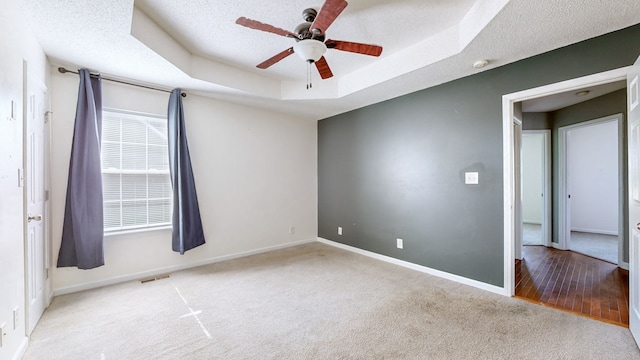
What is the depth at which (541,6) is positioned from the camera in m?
1.83

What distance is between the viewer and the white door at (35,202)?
2041mm

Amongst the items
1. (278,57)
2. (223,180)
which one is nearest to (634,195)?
(278,57)

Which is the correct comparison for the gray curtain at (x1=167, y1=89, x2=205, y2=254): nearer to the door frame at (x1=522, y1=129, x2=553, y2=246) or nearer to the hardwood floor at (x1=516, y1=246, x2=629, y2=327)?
the hardwood floor at (x1=516, y1=246, x2=629, y2=327)

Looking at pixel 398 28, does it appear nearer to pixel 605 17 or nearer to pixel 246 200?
pixel 605 17

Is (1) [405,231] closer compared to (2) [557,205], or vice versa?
(1) [405,231]

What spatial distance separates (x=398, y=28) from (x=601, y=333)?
9.98ft

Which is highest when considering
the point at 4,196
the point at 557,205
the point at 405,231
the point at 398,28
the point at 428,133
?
the point at 398,28

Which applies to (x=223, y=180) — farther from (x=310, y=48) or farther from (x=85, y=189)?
(x=310, y=48)

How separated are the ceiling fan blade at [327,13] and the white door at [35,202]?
2215 millimetres

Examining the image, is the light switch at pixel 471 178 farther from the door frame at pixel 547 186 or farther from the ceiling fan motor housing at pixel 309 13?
the door frame at pixel 547 186

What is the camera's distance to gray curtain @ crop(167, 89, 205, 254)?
3432mm

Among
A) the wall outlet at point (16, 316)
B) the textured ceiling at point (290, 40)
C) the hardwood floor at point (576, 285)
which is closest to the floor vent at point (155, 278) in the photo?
the wall outlet at point (16, 316)

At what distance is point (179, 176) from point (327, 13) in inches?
108

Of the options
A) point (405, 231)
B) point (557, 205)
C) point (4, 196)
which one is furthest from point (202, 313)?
point (557, 205)
